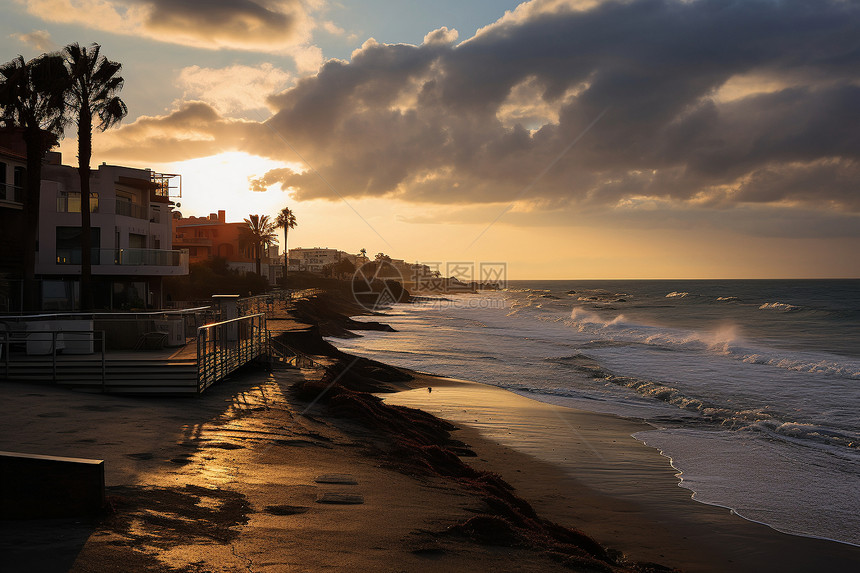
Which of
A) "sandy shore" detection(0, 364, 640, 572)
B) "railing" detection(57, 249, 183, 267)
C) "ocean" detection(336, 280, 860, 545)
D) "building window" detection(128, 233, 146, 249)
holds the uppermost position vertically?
"building window" detection(128, 233, 146, 249)

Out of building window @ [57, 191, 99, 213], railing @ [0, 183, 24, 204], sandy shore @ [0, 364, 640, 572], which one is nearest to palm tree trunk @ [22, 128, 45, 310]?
railing @ [0, 183, 24, 204]

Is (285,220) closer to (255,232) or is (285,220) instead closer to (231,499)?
(255,232)

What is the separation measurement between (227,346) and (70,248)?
21011 mm

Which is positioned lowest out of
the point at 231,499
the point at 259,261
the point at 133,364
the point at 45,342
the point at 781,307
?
the point at 781,307

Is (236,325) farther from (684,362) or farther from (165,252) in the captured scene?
(684,362)

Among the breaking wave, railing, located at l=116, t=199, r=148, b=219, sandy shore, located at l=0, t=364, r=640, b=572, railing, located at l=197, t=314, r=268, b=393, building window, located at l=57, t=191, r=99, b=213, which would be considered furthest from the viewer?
the breaking wave

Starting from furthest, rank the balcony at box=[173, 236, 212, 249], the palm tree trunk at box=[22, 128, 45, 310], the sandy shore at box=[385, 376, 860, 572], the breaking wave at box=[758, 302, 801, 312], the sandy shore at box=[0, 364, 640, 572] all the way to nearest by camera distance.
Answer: the breaking wave at box=[758, 302, 801, 312] < the balcony at box=[173, 236, 212, 249] < the palm tree trunk at box=[22, 128, 45, 310] < the sandy shore at box=[385, 376, 860, 572] < the sandy shore at box=[0, 364, 640, 572]

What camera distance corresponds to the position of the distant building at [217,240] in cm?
7256

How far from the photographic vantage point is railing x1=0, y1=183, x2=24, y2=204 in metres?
25.3

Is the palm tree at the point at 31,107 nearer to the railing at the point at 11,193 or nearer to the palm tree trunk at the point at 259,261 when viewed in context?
the railing at the point at 11,193

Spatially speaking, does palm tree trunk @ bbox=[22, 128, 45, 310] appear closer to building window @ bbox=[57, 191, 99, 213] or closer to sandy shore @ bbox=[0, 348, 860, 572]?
building window @ bbox=[57, 191, 99, 213]

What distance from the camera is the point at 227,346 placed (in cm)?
1438

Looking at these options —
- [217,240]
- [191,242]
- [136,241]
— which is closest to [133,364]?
[136,241]

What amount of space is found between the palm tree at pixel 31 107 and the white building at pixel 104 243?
4.42m
